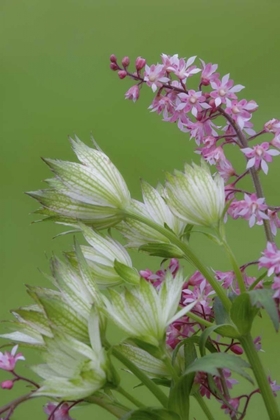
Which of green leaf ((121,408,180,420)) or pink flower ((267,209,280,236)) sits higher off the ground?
pink flower ((267,209,280,236))

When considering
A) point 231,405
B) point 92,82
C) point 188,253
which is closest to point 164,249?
point 188,253

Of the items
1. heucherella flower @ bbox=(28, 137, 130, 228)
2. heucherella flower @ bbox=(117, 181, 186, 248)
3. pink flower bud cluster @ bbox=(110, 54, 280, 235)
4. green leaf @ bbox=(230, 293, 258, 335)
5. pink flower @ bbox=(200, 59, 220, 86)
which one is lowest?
green leaf @ bbox=(230, 293, 258, 335)

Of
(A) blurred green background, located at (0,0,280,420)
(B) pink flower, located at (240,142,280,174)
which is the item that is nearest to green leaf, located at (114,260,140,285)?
(B) pink flower, located at (240,142,280,174)

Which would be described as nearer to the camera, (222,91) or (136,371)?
(136,371)

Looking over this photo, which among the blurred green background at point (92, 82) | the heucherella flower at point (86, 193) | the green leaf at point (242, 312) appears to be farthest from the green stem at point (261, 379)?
the blurred green background at point (92, 82)

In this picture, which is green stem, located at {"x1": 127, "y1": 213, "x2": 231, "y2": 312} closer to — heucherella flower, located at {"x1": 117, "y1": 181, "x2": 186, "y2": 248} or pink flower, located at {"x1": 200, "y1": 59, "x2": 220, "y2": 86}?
heucherella flower, located at {"x1": 117, "y1": 181, "x2": 186, "y2": 248}

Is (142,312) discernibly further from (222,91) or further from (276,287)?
(222,91)
